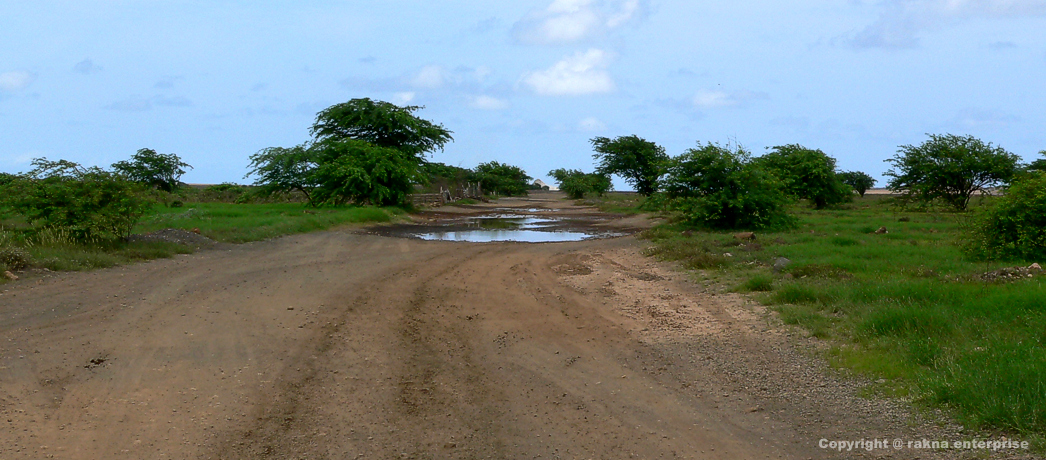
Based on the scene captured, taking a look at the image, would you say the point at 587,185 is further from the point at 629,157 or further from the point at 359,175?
the point at 359,175

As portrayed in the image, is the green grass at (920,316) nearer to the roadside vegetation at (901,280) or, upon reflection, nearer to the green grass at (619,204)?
the roadside vegetation at (901,280)

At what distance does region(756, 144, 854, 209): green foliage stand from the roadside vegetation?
12.1 metres

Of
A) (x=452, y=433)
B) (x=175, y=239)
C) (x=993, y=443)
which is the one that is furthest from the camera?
(x=175, y=239)

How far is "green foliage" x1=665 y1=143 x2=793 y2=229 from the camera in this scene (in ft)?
77.9

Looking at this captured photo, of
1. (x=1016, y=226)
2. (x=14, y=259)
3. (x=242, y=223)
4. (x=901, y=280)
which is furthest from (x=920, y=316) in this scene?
(x=242, y=223)

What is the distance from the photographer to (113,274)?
13273 millimetres

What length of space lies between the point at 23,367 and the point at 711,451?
649 centimetres

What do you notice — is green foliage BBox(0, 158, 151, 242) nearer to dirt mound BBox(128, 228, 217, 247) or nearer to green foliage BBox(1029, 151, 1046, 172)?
dirt mound BBox(128, 228, 217, 247)

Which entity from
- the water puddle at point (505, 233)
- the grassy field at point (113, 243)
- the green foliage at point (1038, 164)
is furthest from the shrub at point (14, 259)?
the green foliage at point (1038, 164)

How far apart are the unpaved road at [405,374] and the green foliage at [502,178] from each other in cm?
7232

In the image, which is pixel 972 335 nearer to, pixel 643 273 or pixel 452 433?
pixel 452 433

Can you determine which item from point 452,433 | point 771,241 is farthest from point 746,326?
point 771,241

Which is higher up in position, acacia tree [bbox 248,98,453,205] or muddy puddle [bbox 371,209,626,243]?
acacia tree [bbox 248,98,453,205]

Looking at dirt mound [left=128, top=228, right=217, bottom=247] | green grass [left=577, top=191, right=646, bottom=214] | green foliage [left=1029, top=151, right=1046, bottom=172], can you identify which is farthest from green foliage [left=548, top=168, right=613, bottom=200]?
dirt mound [left=128, top=228, right=217, bottom=247]
